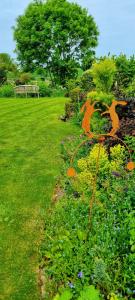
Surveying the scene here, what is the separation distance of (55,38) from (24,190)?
42.8 meters

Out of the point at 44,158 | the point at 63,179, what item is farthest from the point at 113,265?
the point at 44,158

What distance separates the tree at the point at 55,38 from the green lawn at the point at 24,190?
112 feet

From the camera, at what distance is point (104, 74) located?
1380cm

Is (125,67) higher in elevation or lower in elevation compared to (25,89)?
higher

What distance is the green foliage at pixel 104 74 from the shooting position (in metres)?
13.7

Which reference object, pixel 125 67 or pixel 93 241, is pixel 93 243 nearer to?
pixel 93 241

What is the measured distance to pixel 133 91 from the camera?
13.4 metres

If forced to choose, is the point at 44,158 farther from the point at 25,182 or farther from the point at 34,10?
the point at 34,10

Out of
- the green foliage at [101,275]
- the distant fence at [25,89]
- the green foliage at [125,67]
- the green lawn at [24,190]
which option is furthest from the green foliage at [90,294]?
the distant fence at [25,89]

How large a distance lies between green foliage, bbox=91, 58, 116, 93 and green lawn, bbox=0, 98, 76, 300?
181 cm

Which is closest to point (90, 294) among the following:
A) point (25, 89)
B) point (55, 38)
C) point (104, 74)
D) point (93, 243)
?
point (93, 243)

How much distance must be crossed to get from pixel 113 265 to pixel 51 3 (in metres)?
48.4

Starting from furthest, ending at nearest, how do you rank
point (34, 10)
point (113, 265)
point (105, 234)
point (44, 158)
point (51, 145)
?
point (34, 10) < point (51, 145) < point (44, 158) < point (105, 234) < point (113, 265)

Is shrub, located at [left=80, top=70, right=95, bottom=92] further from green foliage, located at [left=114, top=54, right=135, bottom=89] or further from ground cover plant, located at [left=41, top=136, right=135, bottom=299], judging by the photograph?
ground cover plant, located at [left=41, top=136, right=135, bottom=299]
